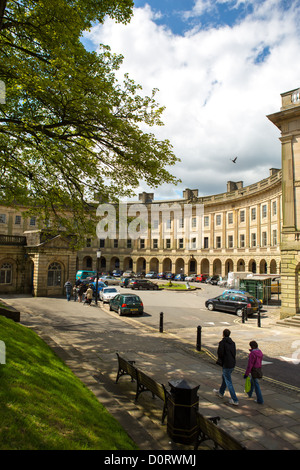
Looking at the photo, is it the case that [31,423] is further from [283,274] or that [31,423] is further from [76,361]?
[283,274]

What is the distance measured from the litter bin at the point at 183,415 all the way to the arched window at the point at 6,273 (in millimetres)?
27298

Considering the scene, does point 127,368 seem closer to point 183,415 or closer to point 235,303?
point 183,415

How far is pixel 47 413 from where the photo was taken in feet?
15.0

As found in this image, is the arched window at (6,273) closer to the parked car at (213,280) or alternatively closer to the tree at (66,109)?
the tree at (66,109)

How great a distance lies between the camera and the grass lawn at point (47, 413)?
12.8 feet

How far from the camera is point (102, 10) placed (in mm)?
9711

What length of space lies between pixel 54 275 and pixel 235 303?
17.4 metres

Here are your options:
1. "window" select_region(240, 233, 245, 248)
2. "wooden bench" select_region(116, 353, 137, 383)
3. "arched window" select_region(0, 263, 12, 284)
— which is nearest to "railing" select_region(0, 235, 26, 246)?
"arched window" select_region(0, 263, 12, 284)

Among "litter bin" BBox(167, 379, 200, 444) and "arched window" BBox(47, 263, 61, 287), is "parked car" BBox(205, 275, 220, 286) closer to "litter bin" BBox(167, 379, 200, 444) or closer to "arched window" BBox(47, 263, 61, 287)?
"arched window" BBox(47, 263, 61, 287)

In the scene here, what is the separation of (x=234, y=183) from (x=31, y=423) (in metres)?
59.2

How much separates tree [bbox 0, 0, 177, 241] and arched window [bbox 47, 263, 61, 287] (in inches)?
597

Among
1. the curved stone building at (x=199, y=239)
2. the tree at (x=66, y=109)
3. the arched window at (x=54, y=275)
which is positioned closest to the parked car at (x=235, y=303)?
the curved stone building at (x=199, y=239)

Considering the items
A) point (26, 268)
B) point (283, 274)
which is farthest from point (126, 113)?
point (26, 268)

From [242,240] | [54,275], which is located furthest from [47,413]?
[242,240]
